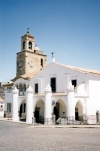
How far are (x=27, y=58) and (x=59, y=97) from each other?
20367 millimetres

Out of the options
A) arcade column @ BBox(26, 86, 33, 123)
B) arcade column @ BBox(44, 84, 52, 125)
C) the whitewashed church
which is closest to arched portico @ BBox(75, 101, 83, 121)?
the whitewashed church

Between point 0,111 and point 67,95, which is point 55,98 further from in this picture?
point 0,111

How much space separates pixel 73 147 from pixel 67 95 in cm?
1339

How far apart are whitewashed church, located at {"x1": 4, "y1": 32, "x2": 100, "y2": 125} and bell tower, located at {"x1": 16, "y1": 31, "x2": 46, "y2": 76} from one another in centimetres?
799

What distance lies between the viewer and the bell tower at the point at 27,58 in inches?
1691

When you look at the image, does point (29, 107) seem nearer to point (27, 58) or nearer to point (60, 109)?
point (60, 109)

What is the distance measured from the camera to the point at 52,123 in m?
24.9

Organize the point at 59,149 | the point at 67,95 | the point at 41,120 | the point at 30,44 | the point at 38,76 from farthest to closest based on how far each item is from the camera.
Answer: the point at 30,44, the point at 38,76, the point at 41,120, the point at 67,95, the point at 59,149

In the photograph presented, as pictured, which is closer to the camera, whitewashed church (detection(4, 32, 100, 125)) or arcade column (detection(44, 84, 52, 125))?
arcade column (detection(44, 84, 52, 125))

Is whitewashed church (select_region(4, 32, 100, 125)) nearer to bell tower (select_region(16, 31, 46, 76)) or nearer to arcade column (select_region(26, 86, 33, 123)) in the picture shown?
arcade column (select_region(26, 86, 33, 123))

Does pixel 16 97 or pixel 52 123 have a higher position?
pixel 16 97

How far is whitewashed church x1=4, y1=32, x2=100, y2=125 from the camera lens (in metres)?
24.9

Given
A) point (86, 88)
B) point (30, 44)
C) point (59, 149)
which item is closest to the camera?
point (59, 149)

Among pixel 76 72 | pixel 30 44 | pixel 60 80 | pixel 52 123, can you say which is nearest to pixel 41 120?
pixel 52 123
